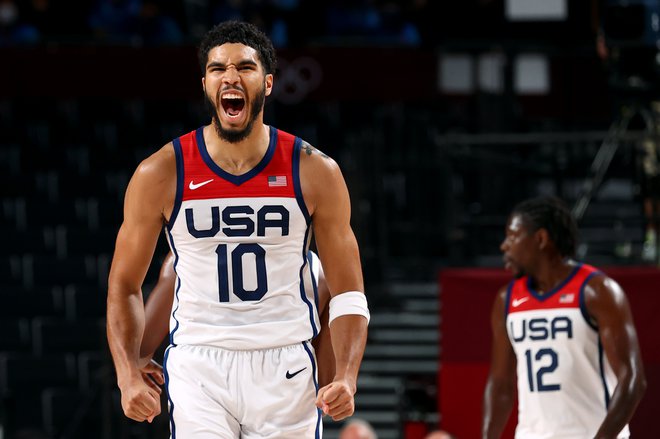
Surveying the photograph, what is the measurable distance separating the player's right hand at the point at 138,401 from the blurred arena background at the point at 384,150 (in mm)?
4512

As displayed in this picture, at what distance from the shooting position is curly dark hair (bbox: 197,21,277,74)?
446 centimetres

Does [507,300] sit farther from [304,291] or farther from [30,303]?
[30,303]

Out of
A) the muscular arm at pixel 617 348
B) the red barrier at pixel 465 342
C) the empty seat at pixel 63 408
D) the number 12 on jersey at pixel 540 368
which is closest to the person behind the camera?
the muscular arm at pixel 617 348

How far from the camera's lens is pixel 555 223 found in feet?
21.7

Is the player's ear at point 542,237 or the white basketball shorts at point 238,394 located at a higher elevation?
the player's ear at point 542,237

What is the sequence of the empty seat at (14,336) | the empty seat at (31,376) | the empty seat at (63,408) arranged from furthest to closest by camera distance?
1. the empty seat at (14,336)
2. the empty seat at (31,376)
3. the empty seat at (63,408)

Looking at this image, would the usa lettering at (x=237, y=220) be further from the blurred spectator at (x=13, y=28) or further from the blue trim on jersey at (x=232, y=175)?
the blurred spectator at (x=13, y=28)

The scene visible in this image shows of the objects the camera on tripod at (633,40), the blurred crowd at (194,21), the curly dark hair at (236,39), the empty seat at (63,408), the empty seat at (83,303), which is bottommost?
the empty seat at (63,408)

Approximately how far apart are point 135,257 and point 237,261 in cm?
36

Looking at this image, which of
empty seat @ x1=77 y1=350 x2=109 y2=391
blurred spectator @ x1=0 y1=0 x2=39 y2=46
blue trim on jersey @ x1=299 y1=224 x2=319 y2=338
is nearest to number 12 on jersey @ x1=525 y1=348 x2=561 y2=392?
blue trim on jersey @ x1=299 y1=224 x2=319 y2=338

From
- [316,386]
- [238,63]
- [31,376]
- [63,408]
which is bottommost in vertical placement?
[63,408]

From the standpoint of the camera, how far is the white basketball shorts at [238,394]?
4379 millimetres

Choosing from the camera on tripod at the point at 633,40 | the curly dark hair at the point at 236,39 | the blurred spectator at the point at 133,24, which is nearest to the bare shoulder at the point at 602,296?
the curly dark hair at the point at 236,39

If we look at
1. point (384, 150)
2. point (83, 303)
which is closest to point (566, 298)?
point (384, 150)
